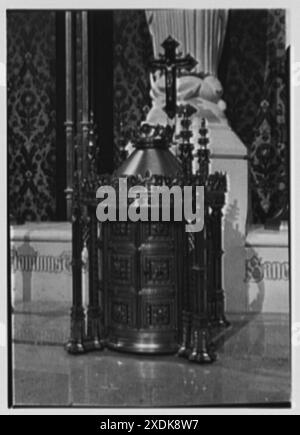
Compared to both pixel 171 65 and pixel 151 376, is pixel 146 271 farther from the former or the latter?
pixel 171 65

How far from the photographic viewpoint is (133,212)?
153 inches

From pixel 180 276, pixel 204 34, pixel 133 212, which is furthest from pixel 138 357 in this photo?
pixel 204 34

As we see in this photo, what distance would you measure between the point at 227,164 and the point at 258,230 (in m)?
0.50

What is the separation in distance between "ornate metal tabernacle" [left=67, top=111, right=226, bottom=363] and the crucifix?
2.22 ft

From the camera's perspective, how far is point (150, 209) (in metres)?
3.87

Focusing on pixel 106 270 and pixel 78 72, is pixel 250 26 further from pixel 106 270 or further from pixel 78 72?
pixel 106 270

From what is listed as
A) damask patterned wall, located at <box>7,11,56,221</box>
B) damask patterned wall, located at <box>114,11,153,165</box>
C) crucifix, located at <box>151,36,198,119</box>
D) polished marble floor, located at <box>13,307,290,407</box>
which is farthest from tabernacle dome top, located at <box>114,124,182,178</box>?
damask patterned wall, located at <box>7,11,56,221</box>

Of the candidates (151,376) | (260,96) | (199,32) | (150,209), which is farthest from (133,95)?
(151,376)

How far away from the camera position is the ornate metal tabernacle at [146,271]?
3885 millimetres

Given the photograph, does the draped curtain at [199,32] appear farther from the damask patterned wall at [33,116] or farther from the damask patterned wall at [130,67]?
the damask patterned wall at [33,116]

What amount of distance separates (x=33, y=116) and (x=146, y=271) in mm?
1955

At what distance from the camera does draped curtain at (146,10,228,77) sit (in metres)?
5.04

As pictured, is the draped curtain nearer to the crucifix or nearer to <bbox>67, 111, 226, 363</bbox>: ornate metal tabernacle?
the crucifix

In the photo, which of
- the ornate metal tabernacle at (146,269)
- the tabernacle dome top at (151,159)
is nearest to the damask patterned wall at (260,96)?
the ornate metal tabernacle at (146,269)
